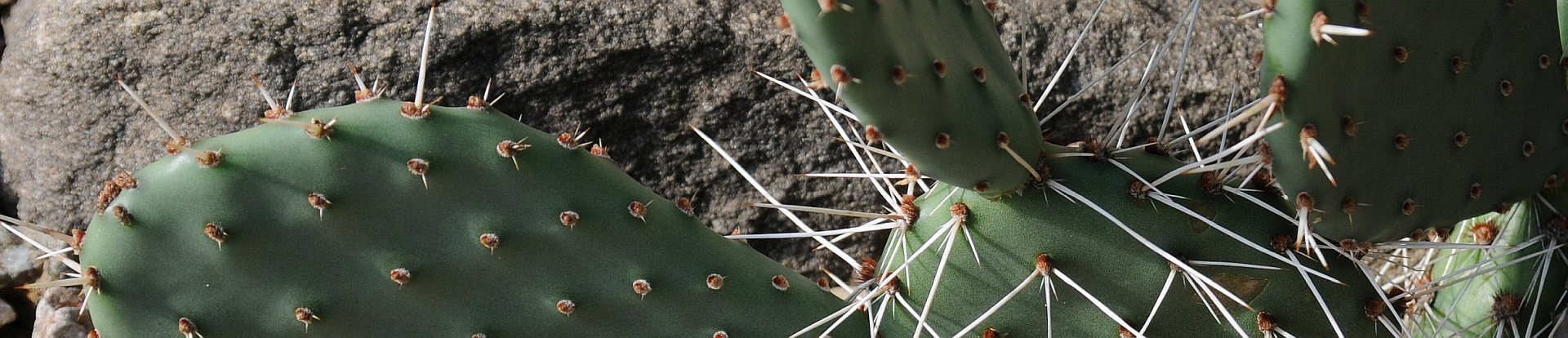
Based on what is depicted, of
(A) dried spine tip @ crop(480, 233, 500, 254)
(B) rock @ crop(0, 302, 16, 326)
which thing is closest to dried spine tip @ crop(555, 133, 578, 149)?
(A) dried spine tip @ crop(480, 233, 500, 254)

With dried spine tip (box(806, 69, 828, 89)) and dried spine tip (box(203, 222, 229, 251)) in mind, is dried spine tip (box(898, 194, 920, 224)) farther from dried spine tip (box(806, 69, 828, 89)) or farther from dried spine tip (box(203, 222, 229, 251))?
dried spine tip (box(203, 222, 229, 251))

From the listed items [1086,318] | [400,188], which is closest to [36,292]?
[400,188]

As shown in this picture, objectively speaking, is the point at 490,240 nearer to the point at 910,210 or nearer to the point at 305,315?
the point at 305,315

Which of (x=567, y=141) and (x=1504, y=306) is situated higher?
(x=1504, y=306)

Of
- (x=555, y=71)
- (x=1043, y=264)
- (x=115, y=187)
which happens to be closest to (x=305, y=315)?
(x=115, y=187)

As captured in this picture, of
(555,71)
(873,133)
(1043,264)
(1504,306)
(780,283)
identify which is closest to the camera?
(873,133)

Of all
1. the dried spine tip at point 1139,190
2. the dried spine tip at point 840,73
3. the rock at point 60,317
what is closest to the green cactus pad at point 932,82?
the dried spine tip at point 840,73

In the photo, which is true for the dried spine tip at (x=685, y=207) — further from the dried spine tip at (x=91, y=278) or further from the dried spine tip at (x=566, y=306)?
the dried spine tip at (x=91, y=278)
